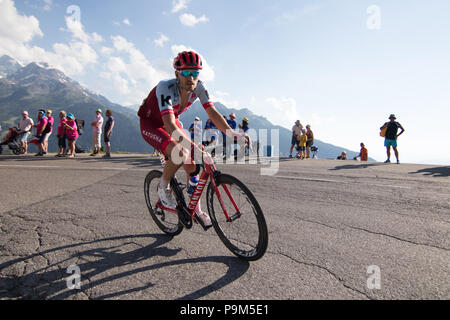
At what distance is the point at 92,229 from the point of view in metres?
3.24

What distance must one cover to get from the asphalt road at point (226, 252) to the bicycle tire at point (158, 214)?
0.11 metres

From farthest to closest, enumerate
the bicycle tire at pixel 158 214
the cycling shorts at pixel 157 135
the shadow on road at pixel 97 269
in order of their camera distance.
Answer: the bicycle tire at pixel 158 214, the cycling shorts at pixel 157 135, the shadow on road at pixel 97 269

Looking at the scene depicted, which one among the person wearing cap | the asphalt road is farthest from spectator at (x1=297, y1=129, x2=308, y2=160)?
the asphalt road

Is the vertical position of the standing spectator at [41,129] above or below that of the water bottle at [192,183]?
above

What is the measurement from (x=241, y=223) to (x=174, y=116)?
1456mm

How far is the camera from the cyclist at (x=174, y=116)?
276 centimetres

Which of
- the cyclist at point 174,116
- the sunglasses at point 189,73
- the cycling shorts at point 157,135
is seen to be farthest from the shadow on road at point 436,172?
the cycling shorts at point 157,135

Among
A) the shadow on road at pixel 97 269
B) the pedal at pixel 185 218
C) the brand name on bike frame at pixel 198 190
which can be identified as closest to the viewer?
the shadow on road at pixel 97 269

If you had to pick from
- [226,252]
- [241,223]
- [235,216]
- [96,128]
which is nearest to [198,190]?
[235,216]

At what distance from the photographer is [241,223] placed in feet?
8.21

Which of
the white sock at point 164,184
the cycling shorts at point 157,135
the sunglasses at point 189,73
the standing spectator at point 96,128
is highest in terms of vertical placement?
the standing spectator at point 96,128

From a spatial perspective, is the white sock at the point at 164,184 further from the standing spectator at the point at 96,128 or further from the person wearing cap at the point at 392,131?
the person wearing cap at the point at 392,131

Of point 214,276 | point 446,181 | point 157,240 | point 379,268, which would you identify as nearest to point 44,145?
point 157,240
